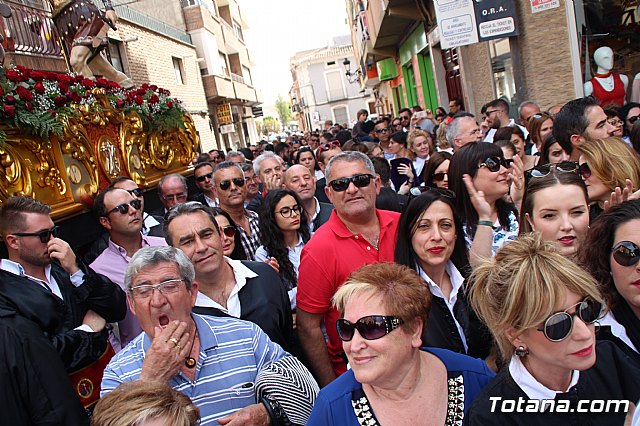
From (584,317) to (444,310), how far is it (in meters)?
0.94

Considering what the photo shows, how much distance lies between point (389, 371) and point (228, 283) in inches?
61.4

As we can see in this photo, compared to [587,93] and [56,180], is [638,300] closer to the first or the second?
[56,180]

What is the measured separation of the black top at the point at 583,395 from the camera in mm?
1769

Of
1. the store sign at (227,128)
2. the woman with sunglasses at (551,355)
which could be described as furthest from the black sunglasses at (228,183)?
the store sign at (227,128)

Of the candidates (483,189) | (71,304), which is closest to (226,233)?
(71,304)

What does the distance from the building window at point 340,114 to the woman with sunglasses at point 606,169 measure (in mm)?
68045

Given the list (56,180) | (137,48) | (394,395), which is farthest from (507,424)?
(137,48)

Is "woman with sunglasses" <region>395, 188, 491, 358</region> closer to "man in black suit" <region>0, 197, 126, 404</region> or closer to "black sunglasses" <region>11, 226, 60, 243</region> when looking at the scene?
"man in black suit" <region>0, 197, 126, 404</region>

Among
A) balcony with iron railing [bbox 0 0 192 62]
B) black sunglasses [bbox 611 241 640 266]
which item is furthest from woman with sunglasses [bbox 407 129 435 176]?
balcony with iron railing [bbox 0 0 192 62]

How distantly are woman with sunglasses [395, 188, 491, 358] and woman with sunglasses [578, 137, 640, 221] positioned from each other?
0.99 meters

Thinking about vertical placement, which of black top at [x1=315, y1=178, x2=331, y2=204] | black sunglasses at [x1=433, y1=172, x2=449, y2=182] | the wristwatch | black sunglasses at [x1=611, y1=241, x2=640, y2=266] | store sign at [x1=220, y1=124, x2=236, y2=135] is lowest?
the wristwatch

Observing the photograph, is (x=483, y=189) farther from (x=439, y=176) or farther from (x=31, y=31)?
(x=31, y=31)

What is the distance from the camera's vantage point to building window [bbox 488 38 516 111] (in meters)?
10.5

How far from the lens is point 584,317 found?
1796 mm
